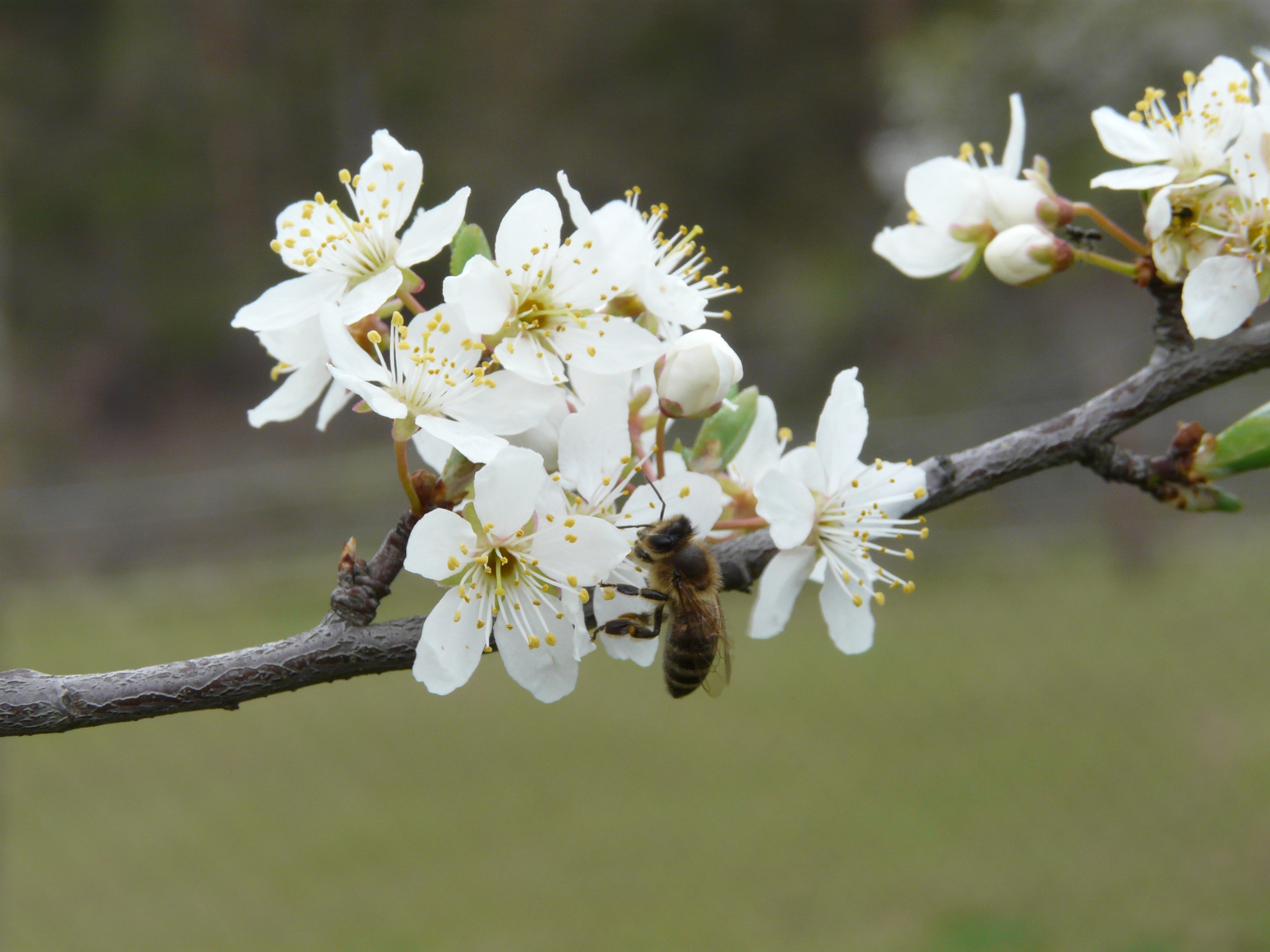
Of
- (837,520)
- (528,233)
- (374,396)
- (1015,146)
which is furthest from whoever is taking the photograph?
(1015,146)

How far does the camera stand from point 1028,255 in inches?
40.8

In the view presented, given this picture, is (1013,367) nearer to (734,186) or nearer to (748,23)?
(734,186)

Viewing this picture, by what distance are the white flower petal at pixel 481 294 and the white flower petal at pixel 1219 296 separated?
1.87 ft

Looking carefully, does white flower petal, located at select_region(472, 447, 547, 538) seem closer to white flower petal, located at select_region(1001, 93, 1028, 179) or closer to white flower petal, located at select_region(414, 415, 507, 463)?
white flower petal, located at select_region(414, 415, 507, 463)

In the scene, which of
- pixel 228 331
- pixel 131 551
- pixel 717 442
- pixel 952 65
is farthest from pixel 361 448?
pixel 717 442

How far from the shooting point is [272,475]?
25.1 ft

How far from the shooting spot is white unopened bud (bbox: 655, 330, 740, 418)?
0.84 metres

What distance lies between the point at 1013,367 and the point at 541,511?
20.8 ft

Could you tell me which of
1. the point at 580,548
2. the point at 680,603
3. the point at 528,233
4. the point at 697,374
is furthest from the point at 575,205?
the point at 680,603

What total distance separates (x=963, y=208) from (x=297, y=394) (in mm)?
680

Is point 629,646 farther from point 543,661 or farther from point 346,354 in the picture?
point 346,354

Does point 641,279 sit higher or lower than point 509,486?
higher

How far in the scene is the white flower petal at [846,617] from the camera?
0.98 metres

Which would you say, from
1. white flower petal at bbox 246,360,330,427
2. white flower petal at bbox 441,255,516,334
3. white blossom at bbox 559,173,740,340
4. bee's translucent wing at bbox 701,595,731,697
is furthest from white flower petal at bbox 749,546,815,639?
white flower petal at bbox 246,360,330,427
